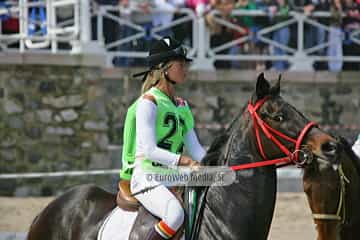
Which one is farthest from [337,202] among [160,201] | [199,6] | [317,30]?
[317,30]

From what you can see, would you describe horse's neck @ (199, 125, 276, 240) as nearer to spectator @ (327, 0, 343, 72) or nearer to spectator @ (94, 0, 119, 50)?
spectator @ (94, 0, 119, 50)

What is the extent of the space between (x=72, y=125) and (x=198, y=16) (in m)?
3.29

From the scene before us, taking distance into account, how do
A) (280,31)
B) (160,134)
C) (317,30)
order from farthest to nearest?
(317,30), (280,31), (160,134)

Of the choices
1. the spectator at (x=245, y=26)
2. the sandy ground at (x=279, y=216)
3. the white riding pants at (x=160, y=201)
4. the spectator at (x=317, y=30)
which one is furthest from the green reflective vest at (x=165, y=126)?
the spectator at (x=317, y=30)

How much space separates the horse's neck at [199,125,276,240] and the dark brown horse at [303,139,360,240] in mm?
1089

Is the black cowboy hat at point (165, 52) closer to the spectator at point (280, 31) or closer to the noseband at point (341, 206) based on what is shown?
the noseband at point (341, 206)

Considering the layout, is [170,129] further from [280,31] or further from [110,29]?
[280,31]

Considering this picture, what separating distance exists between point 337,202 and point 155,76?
6.35ft

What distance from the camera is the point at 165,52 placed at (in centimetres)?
672

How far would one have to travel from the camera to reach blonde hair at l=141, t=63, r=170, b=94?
6.73m

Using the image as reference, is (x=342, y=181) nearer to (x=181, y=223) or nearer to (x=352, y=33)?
(x=181, y=223)

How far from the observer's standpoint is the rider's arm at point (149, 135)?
21.0ft

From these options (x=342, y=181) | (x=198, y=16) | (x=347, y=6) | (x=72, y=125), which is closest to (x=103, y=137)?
(x=72, y=125)

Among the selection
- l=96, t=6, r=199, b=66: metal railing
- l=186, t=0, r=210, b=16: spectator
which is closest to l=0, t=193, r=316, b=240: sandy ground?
l=96, t=6, r=199, b=66: metal railing
